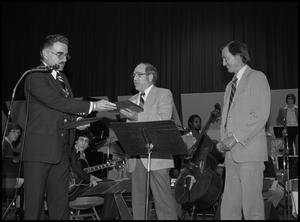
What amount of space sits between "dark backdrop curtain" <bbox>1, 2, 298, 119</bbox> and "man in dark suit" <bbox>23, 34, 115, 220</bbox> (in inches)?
314

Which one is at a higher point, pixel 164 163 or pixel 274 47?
pixel 274 47

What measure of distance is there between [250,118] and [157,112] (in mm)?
1136

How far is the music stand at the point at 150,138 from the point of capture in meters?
3.55

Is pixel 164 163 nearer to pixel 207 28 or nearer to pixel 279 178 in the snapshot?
pixel 279 178

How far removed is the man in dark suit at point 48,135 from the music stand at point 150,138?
0.96 feet

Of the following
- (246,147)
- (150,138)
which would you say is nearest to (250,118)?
(246,147)

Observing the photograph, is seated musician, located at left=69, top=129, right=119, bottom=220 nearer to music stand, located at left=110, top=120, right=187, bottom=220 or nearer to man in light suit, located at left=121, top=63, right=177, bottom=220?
man in light suit, located at left=121, top=63, right=177, bottom=220

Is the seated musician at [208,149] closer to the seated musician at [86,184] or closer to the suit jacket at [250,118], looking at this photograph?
the seated musician at [86,184]

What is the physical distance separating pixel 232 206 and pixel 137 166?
1151mm

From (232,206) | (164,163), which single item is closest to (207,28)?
(164,163)

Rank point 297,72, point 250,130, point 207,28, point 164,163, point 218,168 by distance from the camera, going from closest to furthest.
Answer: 1. point 250,130
2. point 164,163
3. point 218,168
4. point 297,72
5. point 207,28

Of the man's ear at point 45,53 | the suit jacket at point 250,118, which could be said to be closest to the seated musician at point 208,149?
the suit jacket at point 250,118

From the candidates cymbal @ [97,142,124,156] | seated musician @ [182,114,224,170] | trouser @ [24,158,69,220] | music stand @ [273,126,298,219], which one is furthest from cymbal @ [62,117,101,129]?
cymbal @ [97,142,124,156]

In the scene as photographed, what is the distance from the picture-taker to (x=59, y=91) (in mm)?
3682
